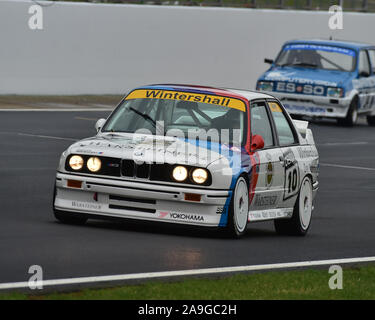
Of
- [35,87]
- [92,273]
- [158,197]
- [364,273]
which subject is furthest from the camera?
[35,87]

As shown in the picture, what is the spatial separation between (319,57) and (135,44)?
577cm

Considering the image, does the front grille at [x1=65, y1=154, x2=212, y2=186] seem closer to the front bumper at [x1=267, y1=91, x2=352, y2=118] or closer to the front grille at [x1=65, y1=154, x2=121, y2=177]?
the front grille at [x1=65, y1=154, x2=121, y2=177]

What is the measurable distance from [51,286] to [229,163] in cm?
321

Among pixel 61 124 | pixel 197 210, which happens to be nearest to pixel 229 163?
pixel 197 210

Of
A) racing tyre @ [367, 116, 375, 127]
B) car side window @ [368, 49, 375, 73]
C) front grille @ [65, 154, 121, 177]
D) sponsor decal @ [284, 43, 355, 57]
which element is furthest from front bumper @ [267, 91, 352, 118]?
front grille @ [65, 154, 121, 177]

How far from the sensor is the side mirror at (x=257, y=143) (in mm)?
11984

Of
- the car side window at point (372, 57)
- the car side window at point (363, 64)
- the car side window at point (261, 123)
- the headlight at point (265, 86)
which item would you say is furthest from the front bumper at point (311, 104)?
the car side window at point (261, 123)

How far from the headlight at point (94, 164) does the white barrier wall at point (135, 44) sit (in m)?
18.0

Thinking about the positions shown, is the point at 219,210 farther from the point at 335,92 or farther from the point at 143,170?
the point at 335,92

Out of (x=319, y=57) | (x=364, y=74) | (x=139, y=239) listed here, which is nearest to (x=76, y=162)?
(x=139, y=239)

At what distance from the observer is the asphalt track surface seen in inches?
384

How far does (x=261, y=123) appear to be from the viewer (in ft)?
41.4

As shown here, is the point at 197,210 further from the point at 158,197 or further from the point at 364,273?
the point at 364,273
